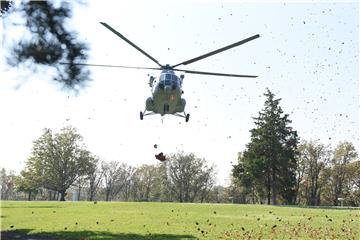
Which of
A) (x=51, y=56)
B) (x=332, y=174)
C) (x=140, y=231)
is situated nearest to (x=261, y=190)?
(x=332, y=174)

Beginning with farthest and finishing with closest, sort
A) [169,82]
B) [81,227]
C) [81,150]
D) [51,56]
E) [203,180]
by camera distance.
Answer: [203,180] → [81,150] → [169,82] → [81,227] → [51,56]

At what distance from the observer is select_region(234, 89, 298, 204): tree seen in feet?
220

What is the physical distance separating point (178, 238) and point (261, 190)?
6014cm

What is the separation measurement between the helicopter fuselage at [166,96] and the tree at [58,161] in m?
60.6

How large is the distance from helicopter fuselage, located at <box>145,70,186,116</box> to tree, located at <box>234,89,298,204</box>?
4617 cm

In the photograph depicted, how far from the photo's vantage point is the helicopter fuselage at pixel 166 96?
848 inches

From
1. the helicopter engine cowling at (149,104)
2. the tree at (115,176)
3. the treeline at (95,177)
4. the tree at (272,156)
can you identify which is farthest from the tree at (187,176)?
the helicopter engine cowling at (149,104)

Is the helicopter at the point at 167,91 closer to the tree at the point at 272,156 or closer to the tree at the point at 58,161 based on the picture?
the tree at the point at 272,156

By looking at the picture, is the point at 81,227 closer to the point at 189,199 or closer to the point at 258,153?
the point at 258,153

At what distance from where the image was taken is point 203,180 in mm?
105312

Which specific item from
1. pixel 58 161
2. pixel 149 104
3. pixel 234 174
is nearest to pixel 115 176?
pixel 58 161

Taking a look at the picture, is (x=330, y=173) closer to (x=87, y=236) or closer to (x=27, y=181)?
(x=27, y=181)

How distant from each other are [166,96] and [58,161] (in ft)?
205

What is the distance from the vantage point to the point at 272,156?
67.3m
